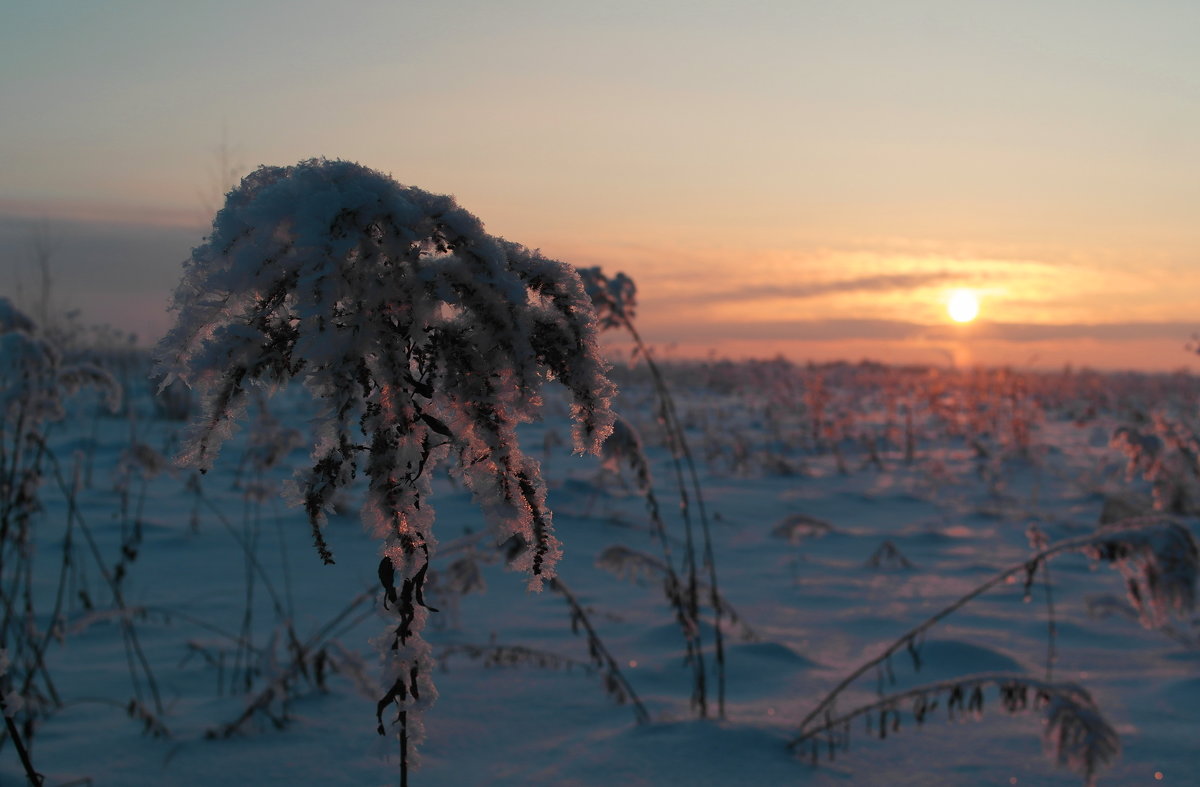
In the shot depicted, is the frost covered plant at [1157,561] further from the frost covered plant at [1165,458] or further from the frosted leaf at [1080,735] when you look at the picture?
the frost covered plant at [1165,458]

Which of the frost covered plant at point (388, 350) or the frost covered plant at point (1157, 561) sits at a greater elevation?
the frost covered plant at point (388, 350)

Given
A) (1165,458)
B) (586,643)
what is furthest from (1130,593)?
(1165,458)

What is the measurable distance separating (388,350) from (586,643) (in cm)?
360

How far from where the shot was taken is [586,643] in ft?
14.4

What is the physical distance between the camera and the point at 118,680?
12.5ft

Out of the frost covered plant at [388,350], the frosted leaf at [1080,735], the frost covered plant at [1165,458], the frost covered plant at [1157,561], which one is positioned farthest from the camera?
the frost covered plant at [1165,458]

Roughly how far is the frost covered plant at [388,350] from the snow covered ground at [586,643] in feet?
1.41

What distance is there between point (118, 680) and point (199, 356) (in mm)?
3459

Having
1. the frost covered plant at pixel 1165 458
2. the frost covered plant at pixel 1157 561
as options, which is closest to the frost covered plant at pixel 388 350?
the frost covered plant at pixel 1157 561

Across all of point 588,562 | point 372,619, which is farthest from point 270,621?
point 588,562

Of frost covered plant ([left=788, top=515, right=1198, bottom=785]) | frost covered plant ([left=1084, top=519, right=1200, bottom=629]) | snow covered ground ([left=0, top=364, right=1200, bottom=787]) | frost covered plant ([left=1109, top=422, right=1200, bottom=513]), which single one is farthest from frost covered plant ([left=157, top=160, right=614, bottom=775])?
frost covered plant ([left=1109, top=422, right=1200, bottom=513])

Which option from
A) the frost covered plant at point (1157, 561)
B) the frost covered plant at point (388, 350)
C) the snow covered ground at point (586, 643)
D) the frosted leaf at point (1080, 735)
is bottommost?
the snow covered ground at point (586, 643)

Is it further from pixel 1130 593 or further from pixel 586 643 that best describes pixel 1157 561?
pixel 586 643

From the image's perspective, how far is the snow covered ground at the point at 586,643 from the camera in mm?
2936
